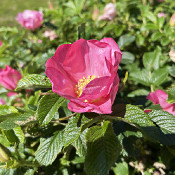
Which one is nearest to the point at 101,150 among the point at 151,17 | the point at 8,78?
the point at 8,78

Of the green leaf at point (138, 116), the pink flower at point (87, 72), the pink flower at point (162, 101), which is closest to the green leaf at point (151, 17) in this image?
the pink flower at point (162, 101)

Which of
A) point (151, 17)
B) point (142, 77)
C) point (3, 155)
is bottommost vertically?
point (3, 155)

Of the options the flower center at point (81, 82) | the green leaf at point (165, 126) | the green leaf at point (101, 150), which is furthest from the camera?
the flower center at point (81, 82)

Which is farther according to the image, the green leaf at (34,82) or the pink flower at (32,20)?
the pink flower at (32,20)

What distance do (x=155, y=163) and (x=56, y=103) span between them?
800 millimetres

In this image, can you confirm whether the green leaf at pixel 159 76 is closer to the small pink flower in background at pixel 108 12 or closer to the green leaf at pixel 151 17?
the green leaf at pixel 151 17

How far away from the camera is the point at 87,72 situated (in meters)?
0.92

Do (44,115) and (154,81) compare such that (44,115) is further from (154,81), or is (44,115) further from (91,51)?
(154,81)

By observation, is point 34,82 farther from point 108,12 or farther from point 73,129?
point 108,12

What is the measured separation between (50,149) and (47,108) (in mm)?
224

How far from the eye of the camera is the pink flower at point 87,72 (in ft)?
2.24

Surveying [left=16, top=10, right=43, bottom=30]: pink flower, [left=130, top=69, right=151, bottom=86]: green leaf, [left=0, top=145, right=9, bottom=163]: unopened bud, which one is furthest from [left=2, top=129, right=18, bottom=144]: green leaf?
[left=16, top=10, right=43, bottom=30]: pink flower

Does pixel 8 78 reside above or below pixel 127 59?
below

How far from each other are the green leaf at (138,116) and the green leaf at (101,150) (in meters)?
0.08
